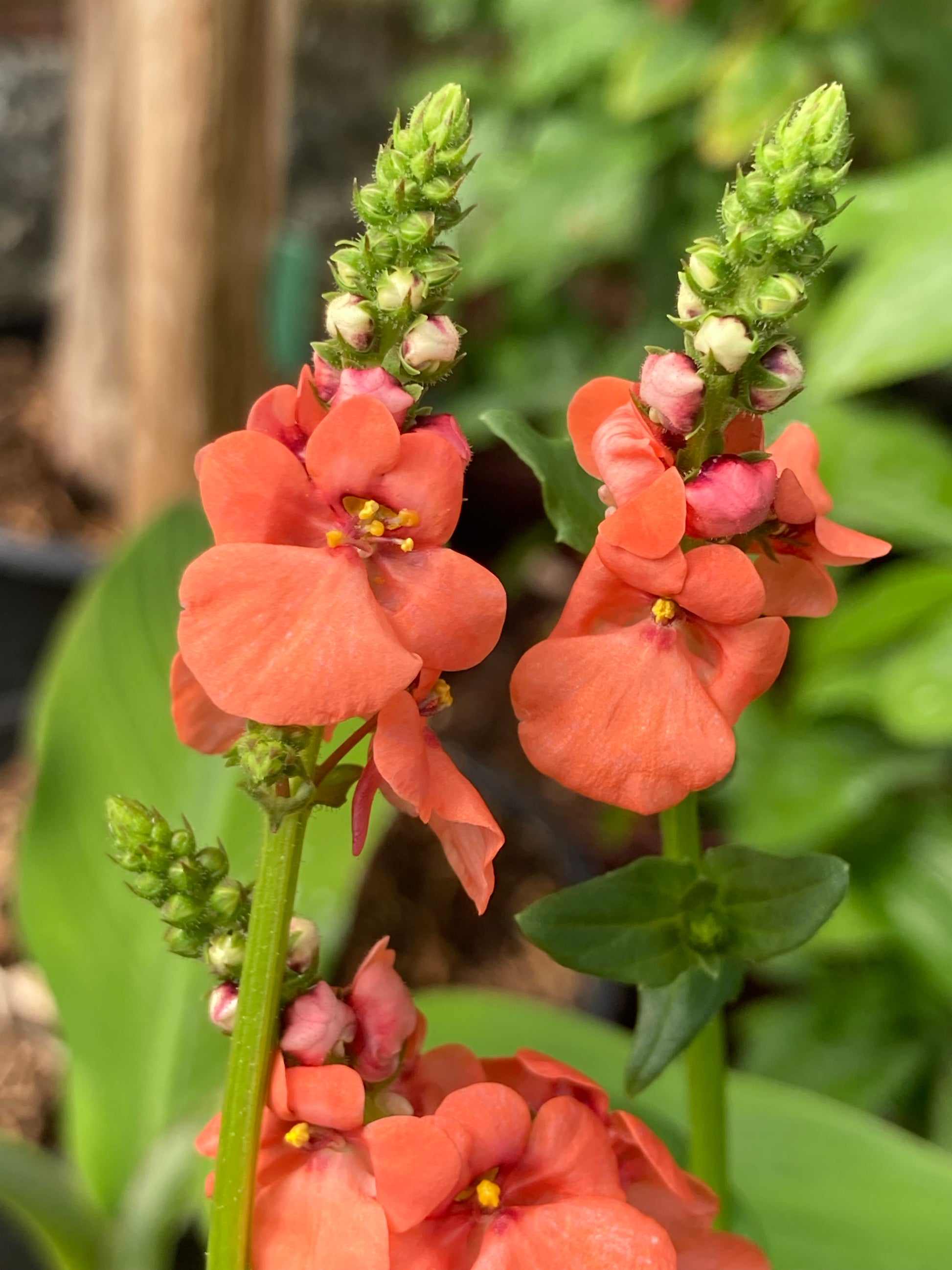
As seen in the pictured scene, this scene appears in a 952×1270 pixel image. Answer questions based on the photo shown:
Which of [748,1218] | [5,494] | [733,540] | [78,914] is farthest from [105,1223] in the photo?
[5,494]

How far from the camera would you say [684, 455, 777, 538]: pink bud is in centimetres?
35

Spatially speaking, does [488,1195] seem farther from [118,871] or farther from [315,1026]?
[118,871]

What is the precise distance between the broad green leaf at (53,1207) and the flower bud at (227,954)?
565 mm

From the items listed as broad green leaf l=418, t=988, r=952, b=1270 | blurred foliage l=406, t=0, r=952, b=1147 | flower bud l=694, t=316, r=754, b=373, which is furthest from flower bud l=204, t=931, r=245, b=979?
blurred foliage l=406, t=0, r=952, b=1147

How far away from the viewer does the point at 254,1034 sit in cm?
35

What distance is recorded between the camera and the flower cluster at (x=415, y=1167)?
349 millimetres

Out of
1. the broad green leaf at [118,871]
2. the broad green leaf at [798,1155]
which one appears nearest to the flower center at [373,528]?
the broad green leaf at [798,1155]

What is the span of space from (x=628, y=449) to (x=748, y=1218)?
43cm

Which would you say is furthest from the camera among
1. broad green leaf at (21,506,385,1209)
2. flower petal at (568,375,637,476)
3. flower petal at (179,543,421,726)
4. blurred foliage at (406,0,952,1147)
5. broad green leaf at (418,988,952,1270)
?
blurred foliage at (406,0,952,1147)

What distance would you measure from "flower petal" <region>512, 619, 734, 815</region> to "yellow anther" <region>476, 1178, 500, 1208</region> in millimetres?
120

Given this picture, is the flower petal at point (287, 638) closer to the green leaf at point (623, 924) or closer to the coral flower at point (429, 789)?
the coral flower at point (429, 789)

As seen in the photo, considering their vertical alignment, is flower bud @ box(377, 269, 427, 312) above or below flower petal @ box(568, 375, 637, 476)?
below

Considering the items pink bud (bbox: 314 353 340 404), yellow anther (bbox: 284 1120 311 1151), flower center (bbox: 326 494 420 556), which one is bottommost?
yellow anther (bbox: 284 1120 311 1151)

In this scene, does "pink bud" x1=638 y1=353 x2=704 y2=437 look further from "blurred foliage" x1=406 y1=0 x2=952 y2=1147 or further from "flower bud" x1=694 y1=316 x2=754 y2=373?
"blurred foliage" x1=406 y1=0 x2=952 y2=1147
